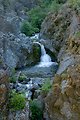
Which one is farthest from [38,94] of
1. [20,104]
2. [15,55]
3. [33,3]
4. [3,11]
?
[33,3]

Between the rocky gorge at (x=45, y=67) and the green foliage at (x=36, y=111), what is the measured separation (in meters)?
A: 0.05

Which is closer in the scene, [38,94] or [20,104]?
[20,104]

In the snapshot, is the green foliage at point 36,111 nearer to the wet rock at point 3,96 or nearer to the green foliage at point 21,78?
the wet rock at point 3,96

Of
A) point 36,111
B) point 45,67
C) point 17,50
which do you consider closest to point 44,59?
point 45,67

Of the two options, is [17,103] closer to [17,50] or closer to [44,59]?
[17,50]

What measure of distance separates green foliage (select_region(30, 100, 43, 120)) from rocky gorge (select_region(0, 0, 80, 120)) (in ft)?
0.16

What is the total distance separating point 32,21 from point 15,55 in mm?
11281

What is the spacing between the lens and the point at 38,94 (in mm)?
15328

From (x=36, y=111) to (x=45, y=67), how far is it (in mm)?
9875

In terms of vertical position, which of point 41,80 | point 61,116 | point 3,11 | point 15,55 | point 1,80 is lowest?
point 61,116

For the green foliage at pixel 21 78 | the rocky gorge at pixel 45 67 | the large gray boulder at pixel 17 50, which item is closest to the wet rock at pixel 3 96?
the rocky gorge at pixel 45 67

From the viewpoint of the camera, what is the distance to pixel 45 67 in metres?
23.0

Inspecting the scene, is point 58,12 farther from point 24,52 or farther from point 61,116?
point 61,116

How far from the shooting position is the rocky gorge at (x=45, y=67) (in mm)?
12094
